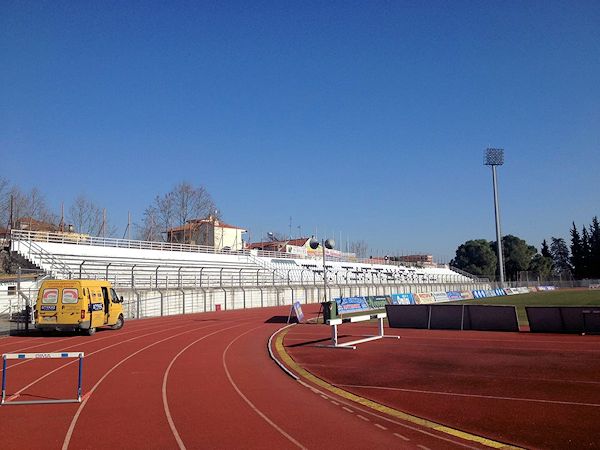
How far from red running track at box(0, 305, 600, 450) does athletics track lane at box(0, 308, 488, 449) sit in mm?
18

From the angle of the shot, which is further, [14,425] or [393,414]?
[393,414]

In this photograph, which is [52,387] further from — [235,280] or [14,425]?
[235,280]

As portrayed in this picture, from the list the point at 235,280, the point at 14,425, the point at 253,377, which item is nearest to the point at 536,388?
the point at 253,377

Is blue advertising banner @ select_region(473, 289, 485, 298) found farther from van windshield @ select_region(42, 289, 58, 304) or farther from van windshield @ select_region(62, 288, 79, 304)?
van windshield @ select_region(42, 289, 58, 304)

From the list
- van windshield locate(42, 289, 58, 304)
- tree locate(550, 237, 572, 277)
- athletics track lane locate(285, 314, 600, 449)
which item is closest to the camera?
athletics track lane locate(285, 314, 600, 449)

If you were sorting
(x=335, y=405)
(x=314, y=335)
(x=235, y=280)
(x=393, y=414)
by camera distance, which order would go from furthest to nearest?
(x=235, y=280), (x=314, y=335), (x=335, y=405), (x=393, y=414)

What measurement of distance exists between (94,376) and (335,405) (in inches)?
258

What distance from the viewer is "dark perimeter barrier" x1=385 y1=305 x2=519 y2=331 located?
22.2m

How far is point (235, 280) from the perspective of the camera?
47812 mm

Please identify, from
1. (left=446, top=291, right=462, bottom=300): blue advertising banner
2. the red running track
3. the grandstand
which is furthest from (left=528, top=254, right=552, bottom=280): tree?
the red running track

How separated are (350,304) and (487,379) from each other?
775 inches

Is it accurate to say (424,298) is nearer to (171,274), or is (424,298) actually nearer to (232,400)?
Answer: (171,274)

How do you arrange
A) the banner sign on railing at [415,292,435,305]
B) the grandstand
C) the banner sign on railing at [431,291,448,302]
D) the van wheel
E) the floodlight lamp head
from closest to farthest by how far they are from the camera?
the van wheel → the grandstand → the banner sign on railing at [415,292,435,305] → the banner sign on railing at [431,291,448,302] → the floodlight lamp head

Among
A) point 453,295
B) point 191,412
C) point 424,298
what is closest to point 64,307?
point 191,412
